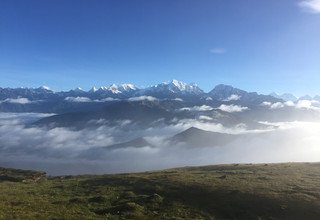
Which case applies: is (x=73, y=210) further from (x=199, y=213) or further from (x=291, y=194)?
(x=291, y=194)

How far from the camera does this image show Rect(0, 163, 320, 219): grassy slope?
57906mm

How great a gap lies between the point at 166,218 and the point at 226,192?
1686 centimetres

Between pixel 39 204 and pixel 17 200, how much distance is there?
525 cm

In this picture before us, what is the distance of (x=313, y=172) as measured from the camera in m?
97.1

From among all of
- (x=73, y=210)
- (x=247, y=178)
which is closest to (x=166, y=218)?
(x=73, y=210)

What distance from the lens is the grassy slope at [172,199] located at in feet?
190

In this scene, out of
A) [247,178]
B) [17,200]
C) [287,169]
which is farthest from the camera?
[287,169]

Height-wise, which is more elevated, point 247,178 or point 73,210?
point 247,178

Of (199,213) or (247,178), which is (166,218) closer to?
(199,213)

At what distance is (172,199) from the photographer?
Answer: 67375mm

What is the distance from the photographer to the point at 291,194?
6881 cm

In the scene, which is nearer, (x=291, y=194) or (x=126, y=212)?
(x=126, y=212)

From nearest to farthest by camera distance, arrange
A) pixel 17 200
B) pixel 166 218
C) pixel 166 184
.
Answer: pixel 166 218, pixel 17 200, pixel 166 184

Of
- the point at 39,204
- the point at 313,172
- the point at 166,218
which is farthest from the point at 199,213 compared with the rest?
the point at 313,172
